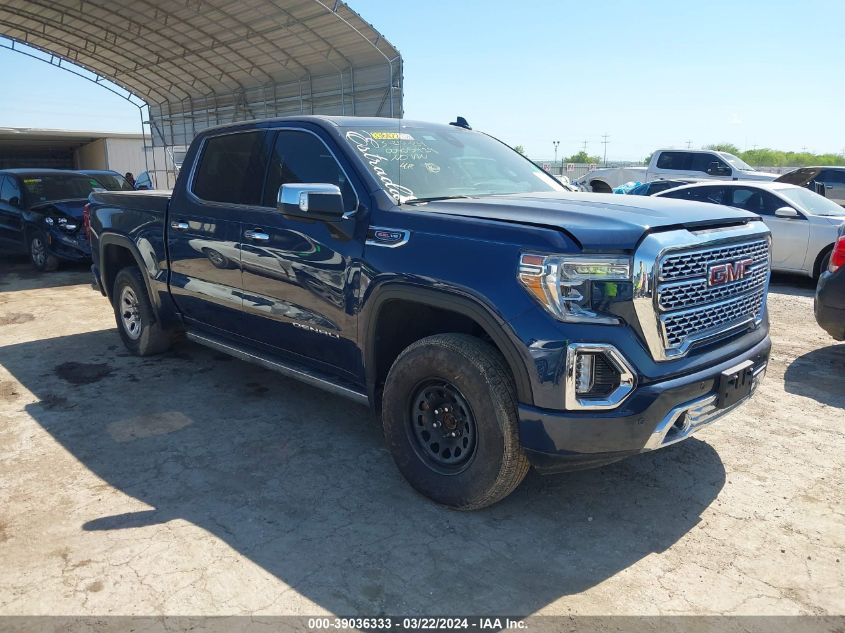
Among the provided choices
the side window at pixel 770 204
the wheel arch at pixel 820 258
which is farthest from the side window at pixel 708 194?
the wheel arch at pixel 820 258

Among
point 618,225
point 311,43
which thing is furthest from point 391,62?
point 618,225

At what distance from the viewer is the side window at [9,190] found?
35.8 feet

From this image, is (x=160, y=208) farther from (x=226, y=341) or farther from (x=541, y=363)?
(x=541, y=363)

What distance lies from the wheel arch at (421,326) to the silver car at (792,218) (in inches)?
268

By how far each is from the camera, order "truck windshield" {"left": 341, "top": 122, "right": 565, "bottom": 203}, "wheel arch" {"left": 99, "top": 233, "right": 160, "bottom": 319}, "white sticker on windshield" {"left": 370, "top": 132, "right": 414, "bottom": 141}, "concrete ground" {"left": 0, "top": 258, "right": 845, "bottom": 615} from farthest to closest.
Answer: "wheel arch" {"left": 99, "top": 233, "right": 160, "bottom": 319}, "white sticker on windshield" {"left": 370, "top": 132, "right": 414, "bottom": 141}, "truck windshield" {"left": 341, "top": 122, "right": 565, "bottom": 203}, "concrete ground" {"left": 0, "top": 258, "right": 845, "bottom": 615}

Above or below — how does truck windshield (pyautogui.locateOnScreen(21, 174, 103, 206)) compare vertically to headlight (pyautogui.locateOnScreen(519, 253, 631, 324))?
above

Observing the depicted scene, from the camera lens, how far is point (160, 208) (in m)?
5.27

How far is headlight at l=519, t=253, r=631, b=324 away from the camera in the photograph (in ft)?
9.06

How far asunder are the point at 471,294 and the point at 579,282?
1.62 ft

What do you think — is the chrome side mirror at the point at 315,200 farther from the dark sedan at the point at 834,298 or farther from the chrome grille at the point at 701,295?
the dark sedan at the point at 834,298

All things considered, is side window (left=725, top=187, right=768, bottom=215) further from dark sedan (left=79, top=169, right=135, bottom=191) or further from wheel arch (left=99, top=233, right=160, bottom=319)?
dark sedan (left=79, top=169, right=135, bottom=191)

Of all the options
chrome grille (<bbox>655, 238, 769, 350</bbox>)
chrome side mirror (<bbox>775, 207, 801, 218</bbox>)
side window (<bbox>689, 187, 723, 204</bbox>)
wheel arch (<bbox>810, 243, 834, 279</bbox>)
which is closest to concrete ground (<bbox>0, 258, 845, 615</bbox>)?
chrome grille (<bbox>655, 238, 769, 350</bbox>)

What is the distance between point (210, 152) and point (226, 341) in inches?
56.2

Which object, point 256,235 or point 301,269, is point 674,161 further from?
point 301,269
